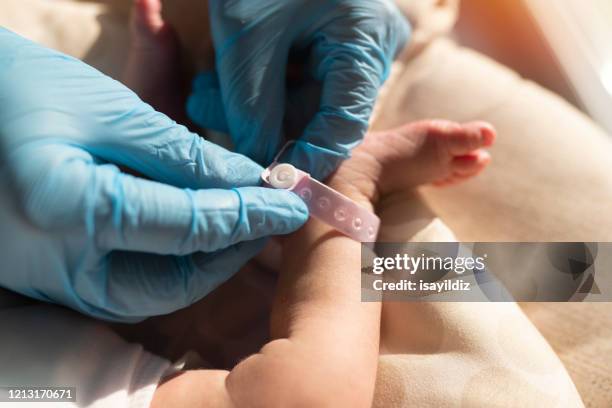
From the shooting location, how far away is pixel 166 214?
604 millimetres

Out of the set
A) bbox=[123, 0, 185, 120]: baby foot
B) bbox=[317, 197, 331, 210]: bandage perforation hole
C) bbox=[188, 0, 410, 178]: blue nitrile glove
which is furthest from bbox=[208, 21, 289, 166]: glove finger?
bbox=[123, 0, 185, 120]: baby foot

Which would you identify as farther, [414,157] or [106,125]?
[414,157]

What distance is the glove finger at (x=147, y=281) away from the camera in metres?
0.66

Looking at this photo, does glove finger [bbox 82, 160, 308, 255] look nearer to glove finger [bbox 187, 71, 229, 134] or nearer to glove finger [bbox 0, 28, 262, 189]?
glove finger [bbox 0, 28, 262, 189]

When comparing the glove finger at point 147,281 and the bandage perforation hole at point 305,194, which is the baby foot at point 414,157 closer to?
the bandage perforation hole at point 305,194

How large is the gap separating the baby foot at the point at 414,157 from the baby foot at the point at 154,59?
1.19 feet

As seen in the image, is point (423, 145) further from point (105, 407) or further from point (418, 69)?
point (105, 407)

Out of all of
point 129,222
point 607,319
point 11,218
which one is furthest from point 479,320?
point 11,218

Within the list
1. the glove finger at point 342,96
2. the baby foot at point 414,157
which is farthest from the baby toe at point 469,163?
the glove finger at point 342,96

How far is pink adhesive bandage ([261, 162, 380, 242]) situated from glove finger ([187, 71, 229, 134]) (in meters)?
0.17

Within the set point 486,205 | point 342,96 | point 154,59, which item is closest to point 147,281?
point 342,96

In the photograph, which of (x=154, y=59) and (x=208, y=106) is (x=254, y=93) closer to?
(x=208, y=106)

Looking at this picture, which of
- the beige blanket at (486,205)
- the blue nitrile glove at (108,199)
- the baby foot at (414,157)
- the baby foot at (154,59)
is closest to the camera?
the blue nitrile glove at (108,199)

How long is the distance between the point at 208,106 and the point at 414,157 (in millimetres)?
361
